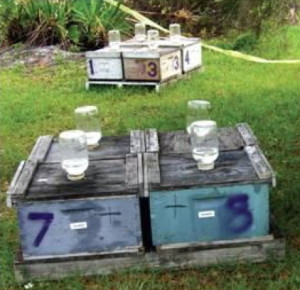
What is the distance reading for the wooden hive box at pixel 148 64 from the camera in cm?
736

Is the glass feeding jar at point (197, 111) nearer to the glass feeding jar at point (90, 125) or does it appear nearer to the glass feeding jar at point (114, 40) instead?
the glass feeding jar at point (90, 125)

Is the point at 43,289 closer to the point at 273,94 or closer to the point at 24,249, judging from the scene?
the point at 24,249

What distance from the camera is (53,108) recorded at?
23.2 ft

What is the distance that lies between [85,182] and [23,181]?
1.00 feet

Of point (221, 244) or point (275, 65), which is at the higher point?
point (221, 244)

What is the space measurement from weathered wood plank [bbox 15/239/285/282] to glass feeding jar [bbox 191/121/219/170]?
0.42 meters

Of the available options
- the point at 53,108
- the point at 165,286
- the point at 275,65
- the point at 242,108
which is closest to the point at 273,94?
the point at 242,108

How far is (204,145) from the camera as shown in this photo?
3.64 m

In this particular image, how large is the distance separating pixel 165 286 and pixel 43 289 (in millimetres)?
582

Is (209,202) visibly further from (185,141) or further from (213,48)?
(213,48)

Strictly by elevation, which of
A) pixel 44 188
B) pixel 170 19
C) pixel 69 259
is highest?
pixel 44 188

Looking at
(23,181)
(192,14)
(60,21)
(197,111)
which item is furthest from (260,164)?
(192,14)

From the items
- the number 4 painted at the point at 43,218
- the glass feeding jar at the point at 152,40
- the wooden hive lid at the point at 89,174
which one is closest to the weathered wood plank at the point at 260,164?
the wooden hive lid at the point at 89,174

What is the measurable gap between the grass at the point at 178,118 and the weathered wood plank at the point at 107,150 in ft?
1.71
